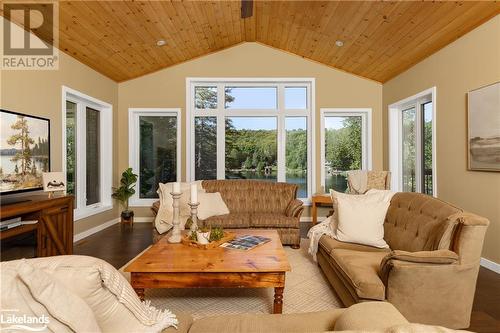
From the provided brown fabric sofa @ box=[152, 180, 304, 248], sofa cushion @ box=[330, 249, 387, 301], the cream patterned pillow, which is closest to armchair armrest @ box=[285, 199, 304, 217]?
brown fabric sofa @ box=[152, 180, 304, 248]

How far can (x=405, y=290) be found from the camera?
1952 millimetres

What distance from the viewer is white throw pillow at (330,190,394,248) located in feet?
9.12

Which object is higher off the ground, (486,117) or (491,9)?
(491,9)

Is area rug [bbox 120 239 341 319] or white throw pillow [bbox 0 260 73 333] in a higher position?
white throw pillow [bbox 0 260 73 333]

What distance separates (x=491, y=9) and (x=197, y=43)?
4.23 meters

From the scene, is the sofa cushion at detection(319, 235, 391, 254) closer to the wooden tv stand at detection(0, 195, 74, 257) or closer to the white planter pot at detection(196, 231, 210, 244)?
the white planter pot at detection(196, 231, 210, 244)

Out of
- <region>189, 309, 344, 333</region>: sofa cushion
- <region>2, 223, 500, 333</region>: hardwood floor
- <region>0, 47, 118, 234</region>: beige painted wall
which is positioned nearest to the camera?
<region>189, 309, 344, 333</region>: sofa cushion

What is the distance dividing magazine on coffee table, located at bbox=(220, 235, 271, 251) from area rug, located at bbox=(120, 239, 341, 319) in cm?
44

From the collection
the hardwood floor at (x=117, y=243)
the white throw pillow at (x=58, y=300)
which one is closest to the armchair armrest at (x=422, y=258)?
the white throw pillow at (x=58, y=300)

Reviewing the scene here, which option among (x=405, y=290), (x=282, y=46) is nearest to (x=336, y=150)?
(x=282, y=46)

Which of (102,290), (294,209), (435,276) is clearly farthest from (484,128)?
(102,290)

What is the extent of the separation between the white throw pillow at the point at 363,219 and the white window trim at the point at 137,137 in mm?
3965

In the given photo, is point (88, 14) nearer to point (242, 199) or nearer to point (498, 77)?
point (242, 199)

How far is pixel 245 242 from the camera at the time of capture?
9.47 feet
